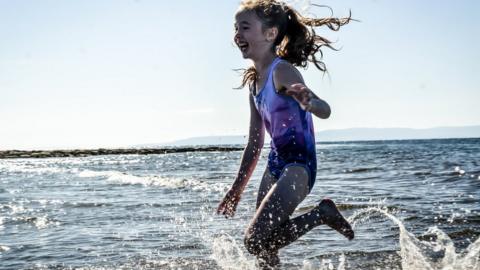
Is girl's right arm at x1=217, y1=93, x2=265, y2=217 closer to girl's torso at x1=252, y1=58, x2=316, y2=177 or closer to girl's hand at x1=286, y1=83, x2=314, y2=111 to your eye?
girl's torso at x1=252, y1=58, x2=316, y2=177

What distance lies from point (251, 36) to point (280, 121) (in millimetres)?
652

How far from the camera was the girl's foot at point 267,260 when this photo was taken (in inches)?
148

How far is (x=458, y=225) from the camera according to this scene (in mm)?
6691

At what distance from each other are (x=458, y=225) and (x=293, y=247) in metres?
Answer: 2.28

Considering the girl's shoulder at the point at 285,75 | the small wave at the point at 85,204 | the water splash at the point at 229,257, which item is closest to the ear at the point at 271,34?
the girl's shoulder at the point at 285,75

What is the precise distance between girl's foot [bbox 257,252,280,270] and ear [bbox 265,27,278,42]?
1.52 meters

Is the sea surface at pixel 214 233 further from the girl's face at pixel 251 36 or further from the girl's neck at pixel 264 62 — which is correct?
the girl's face at pixel 251 36

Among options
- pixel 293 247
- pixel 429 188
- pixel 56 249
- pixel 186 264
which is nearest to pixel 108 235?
pixel 56 249

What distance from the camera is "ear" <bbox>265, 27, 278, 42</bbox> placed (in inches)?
156

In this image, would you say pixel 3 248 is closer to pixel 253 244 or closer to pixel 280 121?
pixel 253 244

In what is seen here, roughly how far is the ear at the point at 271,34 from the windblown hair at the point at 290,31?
3 cm

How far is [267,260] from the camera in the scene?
151 inches

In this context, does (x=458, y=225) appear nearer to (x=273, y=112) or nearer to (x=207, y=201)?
(x=273, y=112)

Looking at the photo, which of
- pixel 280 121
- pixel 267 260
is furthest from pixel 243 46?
pixel 267 260
